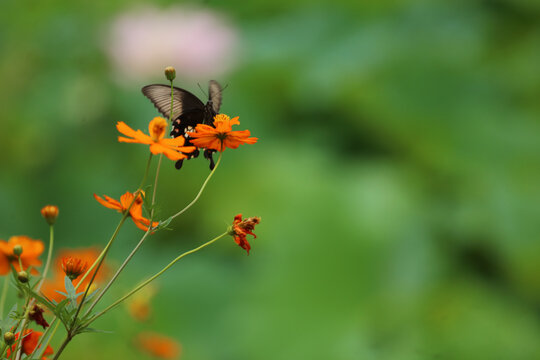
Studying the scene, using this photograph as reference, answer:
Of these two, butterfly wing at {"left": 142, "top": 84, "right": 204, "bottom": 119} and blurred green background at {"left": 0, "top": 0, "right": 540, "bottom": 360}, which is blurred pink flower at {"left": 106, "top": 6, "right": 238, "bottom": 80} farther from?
butterfly wing at {"left": 142, "top": 84, "right": 204, "bottom": 119}

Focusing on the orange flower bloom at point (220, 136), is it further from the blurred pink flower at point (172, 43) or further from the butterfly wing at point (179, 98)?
the blurred pink flower at point (172, 43)

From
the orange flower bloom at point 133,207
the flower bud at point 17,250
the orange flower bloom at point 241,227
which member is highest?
the orange flower bloom at point 241,227

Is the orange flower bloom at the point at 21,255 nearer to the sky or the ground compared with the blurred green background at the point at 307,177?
nearer to the ground

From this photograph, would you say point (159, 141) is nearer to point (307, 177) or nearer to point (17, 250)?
point (17, 250)

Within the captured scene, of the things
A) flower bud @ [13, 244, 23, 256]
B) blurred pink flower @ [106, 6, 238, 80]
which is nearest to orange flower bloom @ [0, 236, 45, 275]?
flower bud @ [13, 244, 23, 256]

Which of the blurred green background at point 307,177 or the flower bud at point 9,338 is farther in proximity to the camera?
the blurred green background at point 307,177

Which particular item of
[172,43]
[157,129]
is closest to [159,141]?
[157,129]

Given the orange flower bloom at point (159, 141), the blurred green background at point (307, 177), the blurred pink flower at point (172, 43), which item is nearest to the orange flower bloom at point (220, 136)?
the orange flower bloom at point (159, 141)
